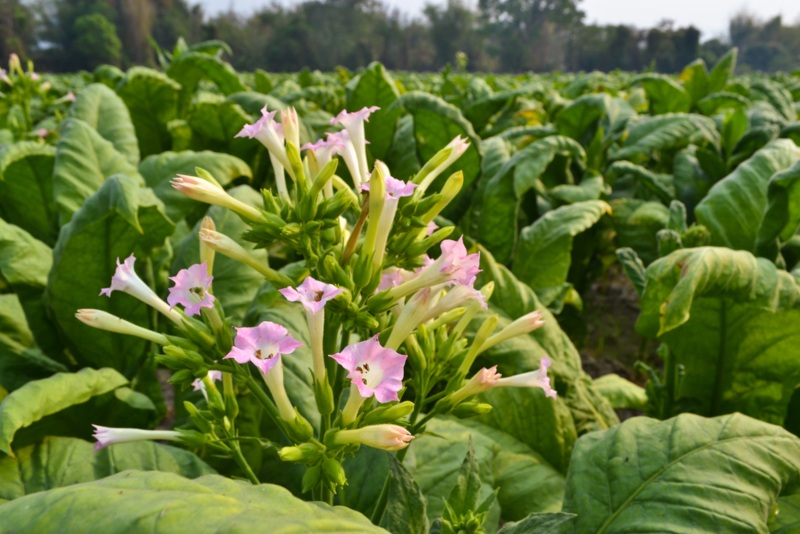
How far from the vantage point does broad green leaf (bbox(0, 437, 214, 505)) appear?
127cm

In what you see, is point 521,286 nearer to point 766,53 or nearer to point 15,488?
point 15,488

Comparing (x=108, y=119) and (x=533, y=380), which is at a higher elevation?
(x=108, y=119)

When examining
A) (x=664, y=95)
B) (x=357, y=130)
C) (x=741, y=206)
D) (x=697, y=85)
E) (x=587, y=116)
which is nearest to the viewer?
(x=357, y=130)

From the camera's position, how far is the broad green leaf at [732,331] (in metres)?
1.46

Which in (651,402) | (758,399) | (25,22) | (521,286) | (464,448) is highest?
(25,22)

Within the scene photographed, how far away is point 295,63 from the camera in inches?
2400

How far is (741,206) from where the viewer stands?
2025 mm

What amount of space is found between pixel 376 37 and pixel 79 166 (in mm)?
73370

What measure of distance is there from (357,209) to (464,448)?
0.62m

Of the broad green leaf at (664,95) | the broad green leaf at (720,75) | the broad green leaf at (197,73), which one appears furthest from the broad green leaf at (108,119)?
the broad green leaf at (720,75)

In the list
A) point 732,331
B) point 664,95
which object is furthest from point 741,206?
point 664,95

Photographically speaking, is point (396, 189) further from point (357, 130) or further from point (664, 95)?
point (664, 95)

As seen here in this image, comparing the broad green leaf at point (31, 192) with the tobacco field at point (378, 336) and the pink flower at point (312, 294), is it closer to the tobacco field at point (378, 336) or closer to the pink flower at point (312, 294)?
the tobacco field at point (378, 336)

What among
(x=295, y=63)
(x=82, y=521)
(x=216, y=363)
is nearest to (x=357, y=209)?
(x=216, y=363)
